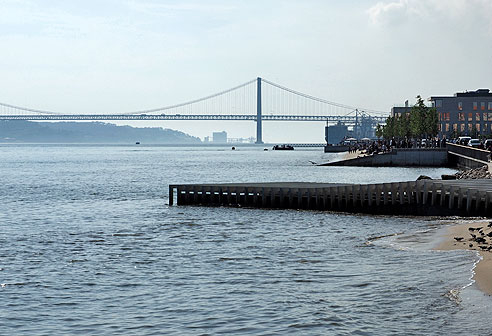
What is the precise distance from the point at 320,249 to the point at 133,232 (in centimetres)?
1034

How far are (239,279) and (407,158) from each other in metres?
90.4

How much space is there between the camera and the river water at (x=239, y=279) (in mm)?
17328

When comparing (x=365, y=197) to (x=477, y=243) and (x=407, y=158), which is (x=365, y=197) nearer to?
(x=477, y=243)

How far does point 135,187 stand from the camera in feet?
245

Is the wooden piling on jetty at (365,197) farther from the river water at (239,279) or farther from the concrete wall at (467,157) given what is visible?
the concrete wall at (467,157)

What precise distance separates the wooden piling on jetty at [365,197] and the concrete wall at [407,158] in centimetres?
6521

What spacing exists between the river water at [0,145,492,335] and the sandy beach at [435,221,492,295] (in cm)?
38

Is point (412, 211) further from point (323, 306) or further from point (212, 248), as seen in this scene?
point (323, 306)

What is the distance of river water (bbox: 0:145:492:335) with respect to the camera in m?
17.3

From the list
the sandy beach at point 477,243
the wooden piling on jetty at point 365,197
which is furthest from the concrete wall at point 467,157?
the sandy beach at point 477,243

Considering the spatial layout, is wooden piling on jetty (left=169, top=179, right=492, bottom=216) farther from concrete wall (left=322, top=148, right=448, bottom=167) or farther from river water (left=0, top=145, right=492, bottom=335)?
concrete wall (left=322, top=148, right=448, bottom=167)

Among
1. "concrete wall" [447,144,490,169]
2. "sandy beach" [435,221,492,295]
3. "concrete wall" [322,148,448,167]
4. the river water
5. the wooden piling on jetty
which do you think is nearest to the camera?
the river water

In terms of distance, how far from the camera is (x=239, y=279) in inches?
880

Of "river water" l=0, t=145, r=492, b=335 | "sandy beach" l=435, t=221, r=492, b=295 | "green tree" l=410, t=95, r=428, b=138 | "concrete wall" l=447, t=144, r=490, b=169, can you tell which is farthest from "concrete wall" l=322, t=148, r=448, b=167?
"sandy beach" l=435, t=221, r=492, b=295
